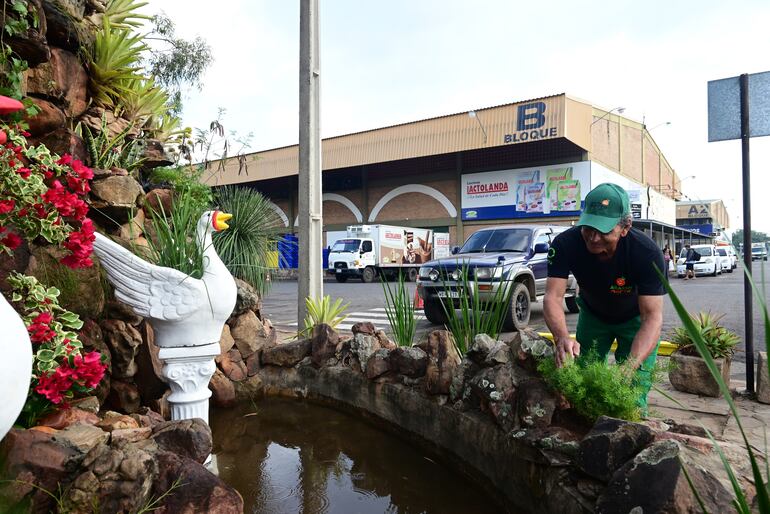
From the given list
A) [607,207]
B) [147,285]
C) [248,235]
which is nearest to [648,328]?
[607,207]

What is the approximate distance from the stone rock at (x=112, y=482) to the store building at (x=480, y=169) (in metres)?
18.8

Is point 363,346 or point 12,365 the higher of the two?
point 12,365

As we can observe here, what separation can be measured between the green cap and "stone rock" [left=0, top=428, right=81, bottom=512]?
230cm

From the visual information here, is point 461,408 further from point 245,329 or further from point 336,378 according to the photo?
point 245,329

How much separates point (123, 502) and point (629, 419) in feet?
6.32

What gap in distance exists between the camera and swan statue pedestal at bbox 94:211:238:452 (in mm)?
2363

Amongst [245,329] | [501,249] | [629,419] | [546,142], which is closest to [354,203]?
[546,142]

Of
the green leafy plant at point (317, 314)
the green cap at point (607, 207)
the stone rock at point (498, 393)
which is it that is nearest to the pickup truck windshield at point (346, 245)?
the green leafy plant at point (317, 314)

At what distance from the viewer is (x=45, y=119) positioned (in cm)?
285

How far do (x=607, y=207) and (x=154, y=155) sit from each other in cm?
356

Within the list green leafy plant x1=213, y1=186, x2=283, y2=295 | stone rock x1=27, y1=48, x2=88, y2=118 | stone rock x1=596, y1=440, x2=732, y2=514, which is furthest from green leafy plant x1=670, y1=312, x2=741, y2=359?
stone rock x1=27, y1=48, x2=88, y2=118

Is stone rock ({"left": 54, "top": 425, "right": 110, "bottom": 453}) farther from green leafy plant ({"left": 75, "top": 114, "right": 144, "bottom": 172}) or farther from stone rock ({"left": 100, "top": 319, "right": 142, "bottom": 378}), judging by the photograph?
green leafy plant ({"left": 75, "top": 114, "right": 144, "bottom": 172})

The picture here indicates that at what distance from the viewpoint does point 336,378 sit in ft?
12.3

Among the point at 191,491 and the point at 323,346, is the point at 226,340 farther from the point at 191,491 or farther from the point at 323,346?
the point at 191,491
